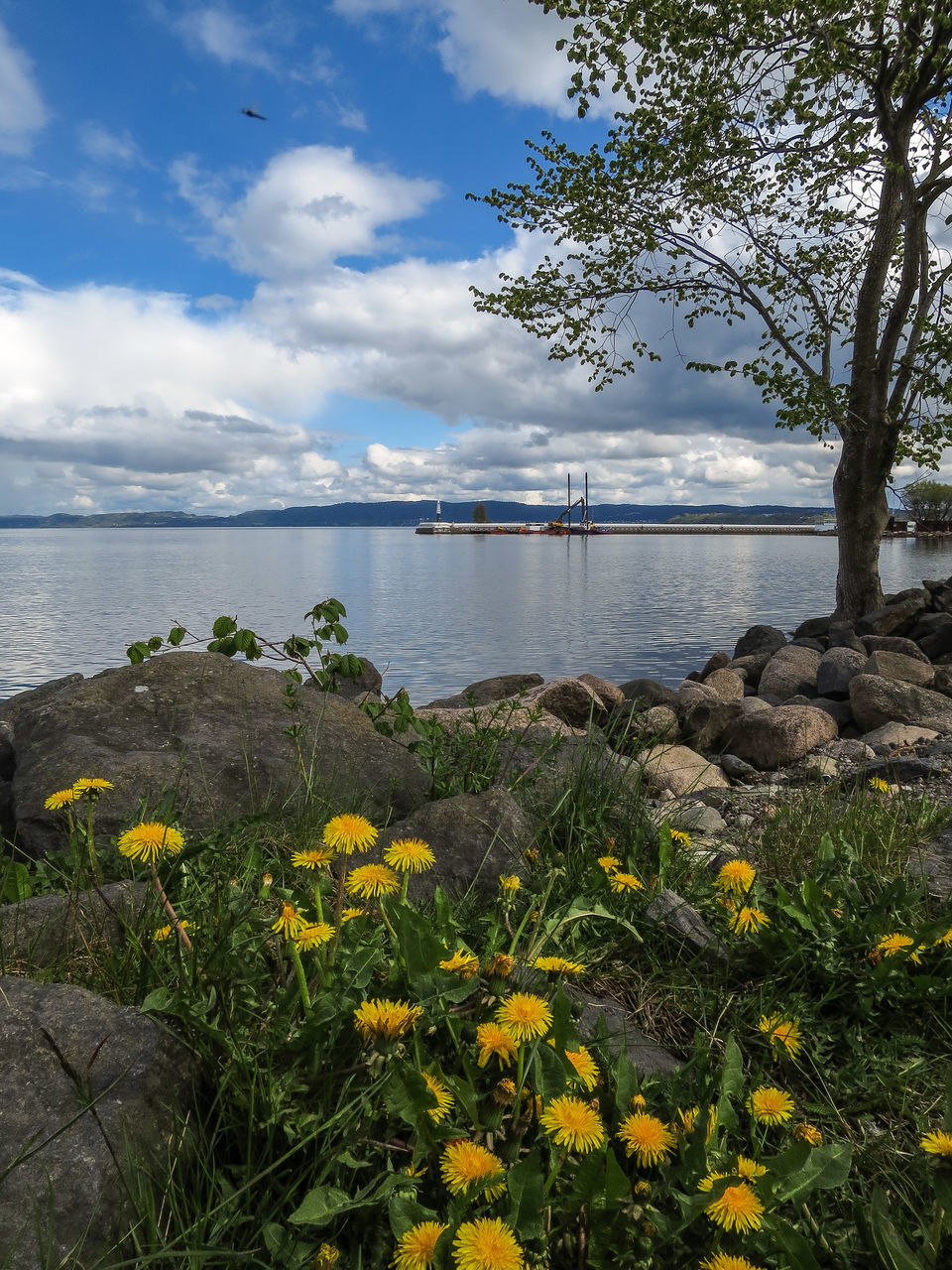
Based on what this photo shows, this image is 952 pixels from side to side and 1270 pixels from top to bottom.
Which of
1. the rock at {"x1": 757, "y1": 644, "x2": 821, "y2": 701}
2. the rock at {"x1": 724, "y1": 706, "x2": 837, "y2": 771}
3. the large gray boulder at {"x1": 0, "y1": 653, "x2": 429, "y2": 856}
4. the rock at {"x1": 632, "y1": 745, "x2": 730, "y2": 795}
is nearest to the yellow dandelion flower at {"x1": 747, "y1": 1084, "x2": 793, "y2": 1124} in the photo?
the large gray boulder at {"x1": 0, "y1": 653, "x2": 429, "y2": 856}

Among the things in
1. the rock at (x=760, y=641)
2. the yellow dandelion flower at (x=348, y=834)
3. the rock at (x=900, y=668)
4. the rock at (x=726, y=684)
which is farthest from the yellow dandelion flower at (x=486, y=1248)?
the rock at (x=760, y=641)

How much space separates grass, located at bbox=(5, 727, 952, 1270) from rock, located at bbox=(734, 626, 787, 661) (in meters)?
15.1

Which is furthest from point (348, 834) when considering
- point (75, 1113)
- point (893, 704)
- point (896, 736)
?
point (893, 704)

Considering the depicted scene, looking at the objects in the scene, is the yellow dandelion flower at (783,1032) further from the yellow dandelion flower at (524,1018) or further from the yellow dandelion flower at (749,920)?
the yellow dandelion flower at (524,1018)

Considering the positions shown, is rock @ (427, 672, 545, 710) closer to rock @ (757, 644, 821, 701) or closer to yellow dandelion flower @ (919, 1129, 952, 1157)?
rock @ (757, 644, 821, 701)

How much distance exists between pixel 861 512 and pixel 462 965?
Result: 16.0m

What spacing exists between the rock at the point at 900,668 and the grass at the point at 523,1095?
9796 millimetres

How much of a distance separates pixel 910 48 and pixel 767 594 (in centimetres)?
2304

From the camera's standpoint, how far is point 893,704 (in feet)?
31.9

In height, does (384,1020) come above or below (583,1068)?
above

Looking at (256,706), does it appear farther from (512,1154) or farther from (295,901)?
(512,1154)

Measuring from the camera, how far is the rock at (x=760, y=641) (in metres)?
17.2

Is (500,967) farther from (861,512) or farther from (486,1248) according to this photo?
(861,512)

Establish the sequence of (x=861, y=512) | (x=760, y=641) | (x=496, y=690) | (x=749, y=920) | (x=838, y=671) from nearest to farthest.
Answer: (x=749, y=920), (x=496, y=690), (x=838, y=671), (x=861, y=512), (x=760, y=641)
